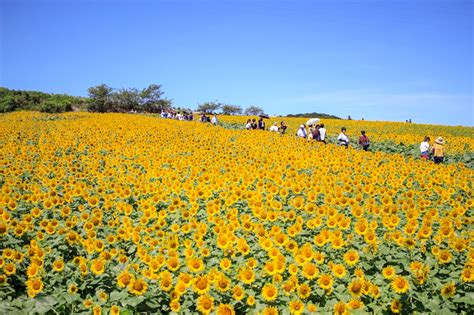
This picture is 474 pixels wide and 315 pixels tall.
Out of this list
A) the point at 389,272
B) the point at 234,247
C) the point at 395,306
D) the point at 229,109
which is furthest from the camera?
the point at 229,109

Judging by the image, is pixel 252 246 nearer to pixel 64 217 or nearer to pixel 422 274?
pixel 422 274

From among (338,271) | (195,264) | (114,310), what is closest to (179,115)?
(195,264)

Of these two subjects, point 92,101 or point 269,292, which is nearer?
point 269,292

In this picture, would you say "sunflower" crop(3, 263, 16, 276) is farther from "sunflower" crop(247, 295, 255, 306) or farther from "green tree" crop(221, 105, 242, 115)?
"green tree" crop(221, 105, 242, 115)

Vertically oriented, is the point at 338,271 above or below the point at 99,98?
below

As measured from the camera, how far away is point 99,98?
44531 millimetres

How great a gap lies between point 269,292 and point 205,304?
72 cm

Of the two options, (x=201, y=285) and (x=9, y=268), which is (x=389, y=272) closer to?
(x=201, y=285)

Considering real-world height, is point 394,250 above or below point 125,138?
below

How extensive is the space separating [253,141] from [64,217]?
10.0 m

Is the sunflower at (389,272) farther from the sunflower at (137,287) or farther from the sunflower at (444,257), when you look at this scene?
the sunflower at (137,287)

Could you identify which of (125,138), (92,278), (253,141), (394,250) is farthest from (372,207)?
(125,138)

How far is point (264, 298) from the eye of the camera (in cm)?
388

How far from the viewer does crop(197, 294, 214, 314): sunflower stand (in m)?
3.60
